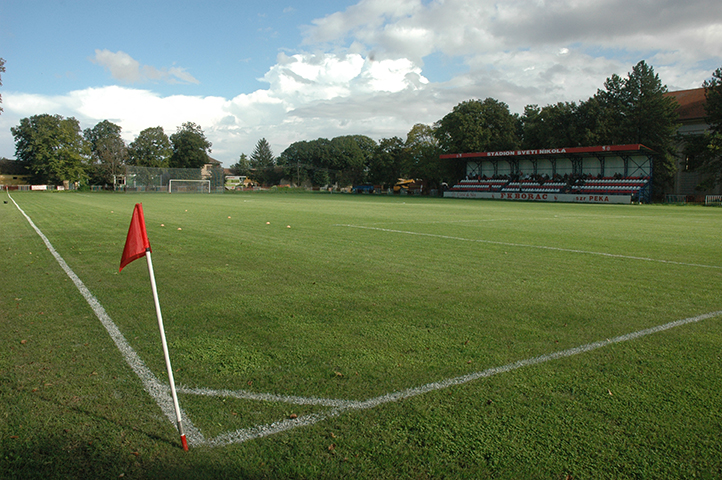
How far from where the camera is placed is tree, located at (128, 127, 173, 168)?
93.8 meters

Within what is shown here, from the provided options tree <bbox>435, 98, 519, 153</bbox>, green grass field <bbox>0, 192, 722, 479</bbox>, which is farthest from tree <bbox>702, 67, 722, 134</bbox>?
green grass field <bbox>0, 192, 722, 479</bbox>

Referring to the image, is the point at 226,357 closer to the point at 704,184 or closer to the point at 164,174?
the point at 704,184

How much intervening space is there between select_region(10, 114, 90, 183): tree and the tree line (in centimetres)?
18

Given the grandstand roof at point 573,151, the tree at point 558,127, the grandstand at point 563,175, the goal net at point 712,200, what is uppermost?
the tree at point 558,127

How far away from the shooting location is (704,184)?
4394 cm

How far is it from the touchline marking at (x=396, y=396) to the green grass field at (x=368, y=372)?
28 mm

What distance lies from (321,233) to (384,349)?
8.86 meters

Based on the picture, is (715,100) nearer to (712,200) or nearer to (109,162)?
(712,200)

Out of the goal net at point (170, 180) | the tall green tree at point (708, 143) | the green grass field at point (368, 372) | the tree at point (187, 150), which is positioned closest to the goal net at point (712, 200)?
the tall green tree at point (708, 143)

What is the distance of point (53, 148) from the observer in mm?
85500

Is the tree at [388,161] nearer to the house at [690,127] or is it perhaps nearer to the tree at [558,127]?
the tree at [558,127]

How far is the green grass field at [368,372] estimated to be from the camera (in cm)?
237

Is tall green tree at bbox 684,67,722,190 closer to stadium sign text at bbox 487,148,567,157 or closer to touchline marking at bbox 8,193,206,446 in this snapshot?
stadium sign text at bbox 487,148,567,157

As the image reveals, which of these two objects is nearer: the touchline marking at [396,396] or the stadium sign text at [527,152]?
the touchline marking at [396,396]
